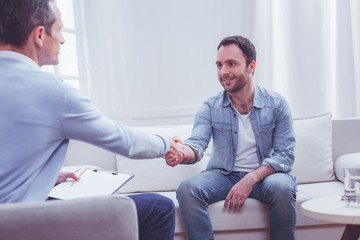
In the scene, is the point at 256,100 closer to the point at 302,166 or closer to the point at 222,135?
the point at 222,135

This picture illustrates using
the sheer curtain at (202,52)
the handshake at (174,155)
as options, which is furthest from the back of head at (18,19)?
the sheer curtain at (202,52)

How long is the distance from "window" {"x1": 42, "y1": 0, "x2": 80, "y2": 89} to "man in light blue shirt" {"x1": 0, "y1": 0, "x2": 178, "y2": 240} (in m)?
2.25

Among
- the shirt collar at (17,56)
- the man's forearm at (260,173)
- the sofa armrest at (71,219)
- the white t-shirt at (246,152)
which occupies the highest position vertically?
the shirt collar at (17,56)

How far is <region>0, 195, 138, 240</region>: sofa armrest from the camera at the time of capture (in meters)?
0.83

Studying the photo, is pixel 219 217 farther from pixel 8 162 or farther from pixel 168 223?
pixel 8 162

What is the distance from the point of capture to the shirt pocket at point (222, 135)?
2.24m

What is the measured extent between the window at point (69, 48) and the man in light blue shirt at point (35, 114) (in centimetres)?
225

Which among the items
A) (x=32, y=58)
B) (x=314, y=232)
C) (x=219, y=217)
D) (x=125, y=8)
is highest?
(x=125, y=8)

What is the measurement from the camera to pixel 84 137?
107cm

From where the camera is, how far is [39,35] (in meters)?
1.15

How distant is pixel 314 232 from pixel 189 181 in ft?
2.24

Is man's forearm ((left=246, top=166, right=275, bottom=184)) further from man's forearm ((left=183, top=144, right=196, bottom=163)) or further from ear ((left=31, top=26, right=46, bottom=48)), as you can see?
ear ((left=31, top=26, right=46, bottom=48))

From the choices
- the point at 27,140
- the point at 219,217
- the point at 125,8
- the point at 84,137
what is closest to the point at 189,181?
the point at 219,217

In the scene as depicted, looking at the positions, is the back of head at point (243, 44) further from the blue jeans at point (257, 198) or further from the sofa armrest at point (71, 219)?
the sofa armrest at point (71, 219)
